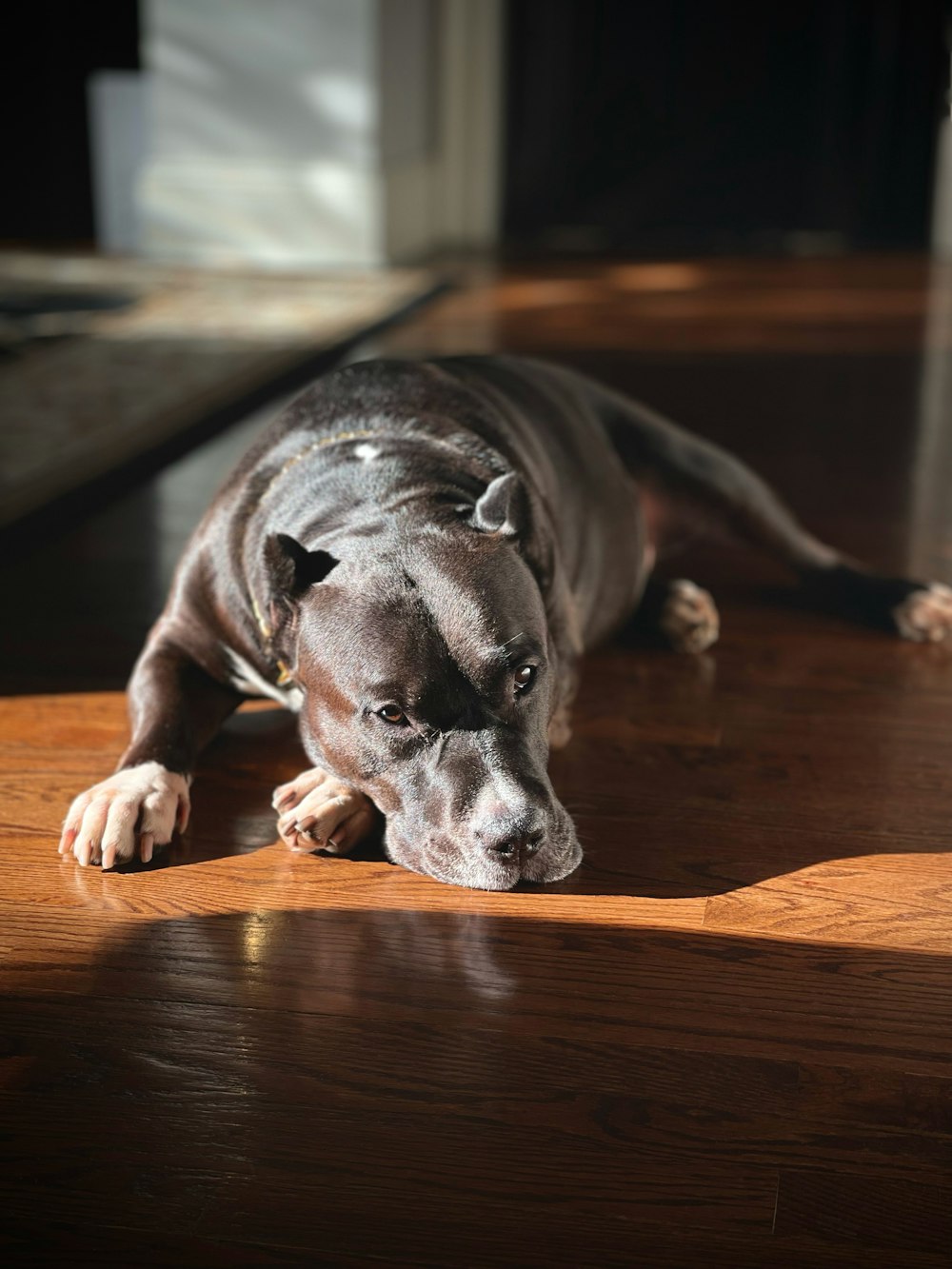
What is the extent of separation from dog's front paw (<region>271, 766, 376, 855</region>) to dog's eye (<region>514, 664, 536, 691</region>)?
24cm

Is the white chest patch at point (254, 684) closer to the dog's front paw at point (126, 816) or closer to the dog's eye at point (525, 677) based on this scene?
the dog's front paw at point (126, 816)

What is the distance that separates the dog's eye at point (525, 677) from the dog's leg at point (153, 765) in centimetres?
44

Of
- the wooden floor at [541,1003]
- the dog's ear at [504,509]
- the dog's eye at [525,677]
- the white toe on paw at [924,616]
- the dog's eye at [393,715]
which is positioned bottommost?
the wooden floor at [541,1003]

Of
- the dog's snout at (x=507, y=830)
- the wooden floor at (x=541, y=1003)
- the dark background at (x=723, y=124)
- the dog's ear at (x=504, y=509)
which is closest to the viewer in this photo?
the wooden floor at (x=541, y=1003)

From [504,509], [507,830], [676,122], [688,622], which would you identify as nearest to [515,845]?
[507,830]

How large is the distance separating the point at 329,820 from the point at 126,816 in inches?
9.2

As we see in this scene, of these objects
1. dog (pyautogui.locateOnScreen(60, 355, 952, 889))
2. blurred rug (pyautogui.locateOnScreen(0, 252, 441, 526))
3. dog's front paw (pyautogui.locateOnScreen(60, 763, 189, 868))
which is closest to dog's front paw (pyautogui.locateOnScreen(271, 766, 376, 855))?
dog (pyautogui.locateOnScreen(60, 355, 952, 889))

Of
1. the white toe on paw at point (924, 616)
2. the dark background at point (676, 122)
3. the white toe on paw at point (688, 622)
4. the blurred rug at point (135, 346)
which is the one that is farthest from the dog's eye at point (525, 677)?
the dark background at point (676, 122)

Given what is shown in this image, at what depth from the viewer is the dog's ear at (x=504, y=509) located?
1.56 meters

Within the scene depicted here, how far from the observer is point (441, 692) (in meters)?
1.45

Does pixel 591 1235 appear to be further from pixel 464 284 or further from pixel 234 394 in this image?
pixel 464 284

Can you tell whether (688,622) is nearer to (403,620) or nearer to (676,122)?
(403,620)

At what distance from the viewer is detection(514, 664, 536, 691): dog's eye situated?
4.91 ft

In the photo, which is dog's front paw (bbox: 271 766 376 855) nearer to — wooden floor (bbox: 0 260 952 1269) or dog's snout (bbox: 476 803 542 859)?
wooden floor (bbox: 0 260 952 1269)
